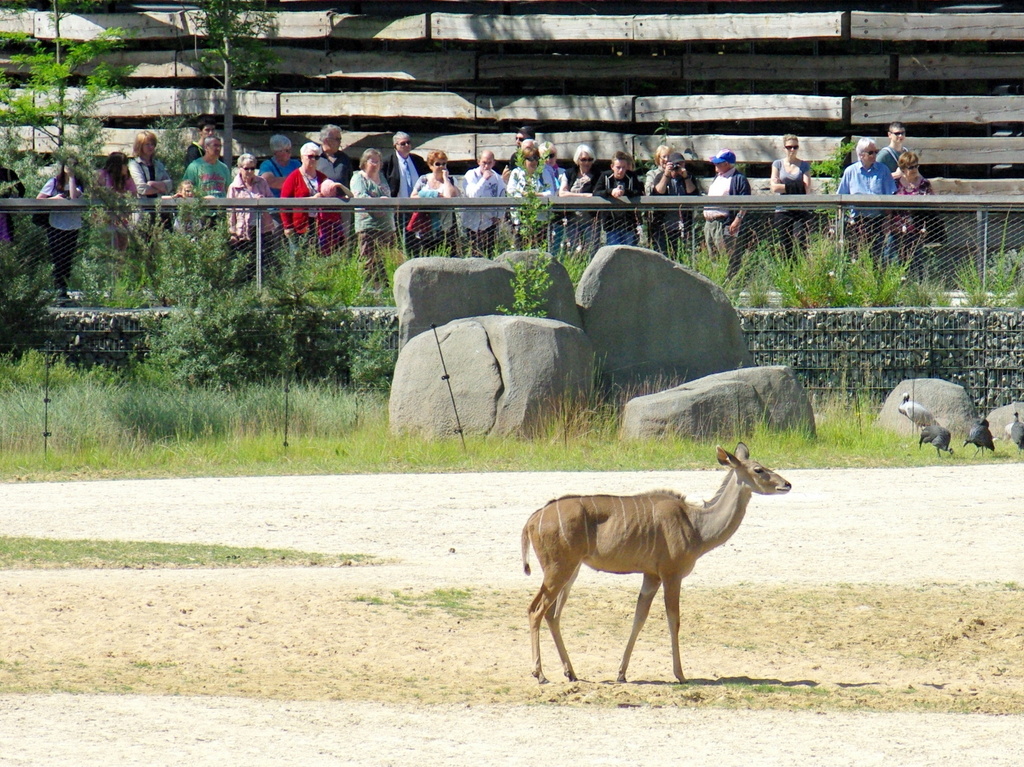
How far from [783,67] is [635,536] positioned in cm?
1774

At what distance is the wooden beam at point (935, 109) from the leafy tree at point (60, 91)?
39.2 feet

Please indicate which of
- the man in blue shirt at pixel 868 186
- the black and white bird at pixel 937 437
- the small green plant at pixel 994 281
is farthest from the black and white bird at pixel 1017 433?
the man in blue shirt at pixel 868 186

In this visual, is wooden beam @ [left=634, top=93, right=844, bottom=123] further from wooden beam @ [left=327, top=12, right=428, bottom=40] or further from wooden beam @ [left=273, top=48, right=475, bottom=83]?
wooden beam @ [left=327, top=12, right=428, bottom=40]

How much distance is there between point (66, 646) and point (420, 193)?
11.9 metres

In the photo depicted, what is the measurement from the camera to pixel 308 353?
771 inches

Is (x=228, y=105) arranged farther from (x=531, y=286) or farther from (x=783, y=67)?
(x=783, y=67)

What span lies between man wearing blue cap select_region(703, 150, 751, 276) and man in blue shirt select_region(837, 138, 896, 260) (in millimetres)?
1412

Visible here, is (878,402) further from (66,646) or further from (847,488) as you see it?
(66,646)

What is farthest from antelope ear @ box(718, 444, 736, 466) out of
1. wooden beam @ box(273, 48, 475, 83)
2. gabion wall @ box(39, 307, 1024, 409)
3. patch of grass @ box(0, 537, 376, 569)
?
wooden beam @ box(273, 48, 475, 83)

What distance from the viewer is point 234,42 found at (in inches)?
955

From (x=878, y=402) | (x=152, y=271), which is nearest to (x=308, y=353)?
(x=152, y=271)

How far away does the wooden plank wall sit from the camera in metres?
24.0

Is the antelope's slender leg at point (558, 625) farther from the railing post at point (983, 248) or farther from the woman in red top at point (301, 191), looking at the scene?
the railing post at point (983, 248)

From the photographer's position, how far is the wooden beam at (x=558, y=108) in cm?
2492
